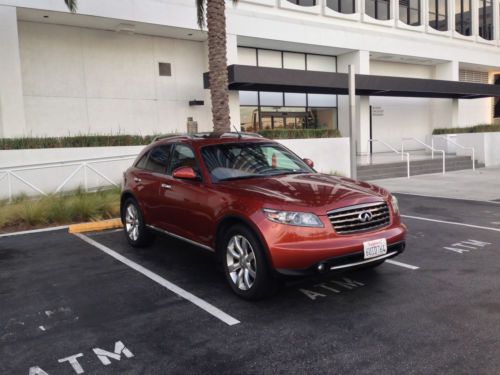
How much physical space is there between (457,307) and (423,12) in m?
27.4

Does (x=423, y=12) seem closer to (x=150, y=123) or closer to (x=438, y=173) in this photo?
(x=438, y=173)

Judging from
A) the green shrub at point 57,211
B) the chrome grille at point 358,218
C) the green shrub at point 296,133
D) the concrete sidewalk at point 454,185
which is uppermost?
the green shrub at point 296,133

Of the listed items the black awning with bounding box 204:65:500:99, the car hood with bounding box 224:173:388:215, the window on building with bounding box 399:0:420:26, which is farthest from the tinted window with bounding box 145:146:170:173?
the window on building with bounding box 399:0:420:26

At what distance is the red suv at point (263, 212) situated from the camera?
14.9 ft

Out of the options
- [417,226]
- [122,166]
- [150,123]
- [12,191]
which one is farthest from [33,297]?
[150,123]

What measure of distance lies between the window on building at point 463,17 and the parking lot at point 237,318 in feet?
93.1

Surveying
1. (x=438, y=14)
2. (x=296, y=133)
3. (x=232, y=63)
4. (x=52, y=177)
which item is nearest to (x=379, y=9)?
(x=438, y=14)

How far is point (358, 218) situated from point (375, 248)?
352 millimetres

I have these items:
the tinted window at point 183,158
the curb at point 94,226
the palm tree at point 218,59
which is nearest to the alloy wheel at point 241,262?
the tinted window at point 183,158

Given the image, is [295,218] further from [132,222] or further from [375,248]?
[132,222]

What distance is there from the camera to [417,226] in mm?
8719

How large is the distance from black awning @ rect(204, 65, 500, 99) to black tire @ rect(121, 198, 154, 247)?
436 inches

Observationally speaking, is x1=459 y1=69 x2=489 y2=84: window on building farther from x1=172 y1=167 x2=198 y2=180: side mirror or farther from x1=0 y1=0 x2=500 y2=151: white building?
x1=172 y1=167 x2=198 y2=180: side mirror

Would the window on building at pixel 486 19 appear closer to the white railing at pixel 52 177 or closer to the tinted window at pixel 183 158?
the white railing at pixel 52 177
